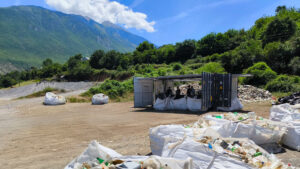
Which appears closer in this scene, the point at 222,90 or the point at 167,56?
the point at 222,90

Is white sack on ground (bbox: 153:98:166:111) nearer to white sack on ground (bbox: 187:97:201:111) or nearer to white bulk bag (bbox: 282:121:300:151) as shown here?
white sack on ground (bbox: 187:97:201:111)

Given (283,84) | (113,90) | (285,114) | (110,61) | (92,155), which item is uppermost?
(110,61)

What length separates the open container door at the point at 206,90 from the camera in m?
11.5

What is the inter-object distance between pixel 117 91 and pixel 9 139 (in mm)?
14636

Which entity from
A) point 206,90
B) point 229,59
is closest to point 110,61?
point 229,59

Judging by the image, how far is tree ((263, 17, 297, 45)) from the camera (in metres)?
36.6

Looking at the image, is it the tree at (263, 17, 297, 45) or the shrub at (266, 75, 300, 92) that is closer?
the shrub at (266, 75, 300, 92)

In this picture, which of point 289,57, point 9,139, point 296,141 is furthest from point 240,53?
point 9,139

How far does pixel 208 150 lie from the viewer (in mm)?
3062

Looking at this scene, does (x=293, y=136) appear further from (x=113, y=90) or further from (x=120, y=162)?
(x=113, y=90)

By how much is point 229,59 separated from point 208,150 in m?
31.6

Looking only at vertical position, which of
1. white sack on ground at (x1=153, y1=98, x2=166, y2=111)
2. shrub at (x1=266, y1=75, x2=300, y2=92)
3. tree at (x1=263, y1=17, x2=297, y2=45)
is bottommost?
white sack on ground at (x1=153, y1=98, x2=166, y2=111)

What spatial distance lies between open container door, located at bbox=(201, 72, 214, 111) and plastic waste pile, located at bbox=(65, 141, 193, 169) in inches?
352

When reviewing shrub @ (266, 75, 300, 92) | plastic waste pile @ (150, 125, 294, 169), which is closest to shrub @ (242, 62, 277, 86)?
shrub @ (266, 75, 300, 92)
